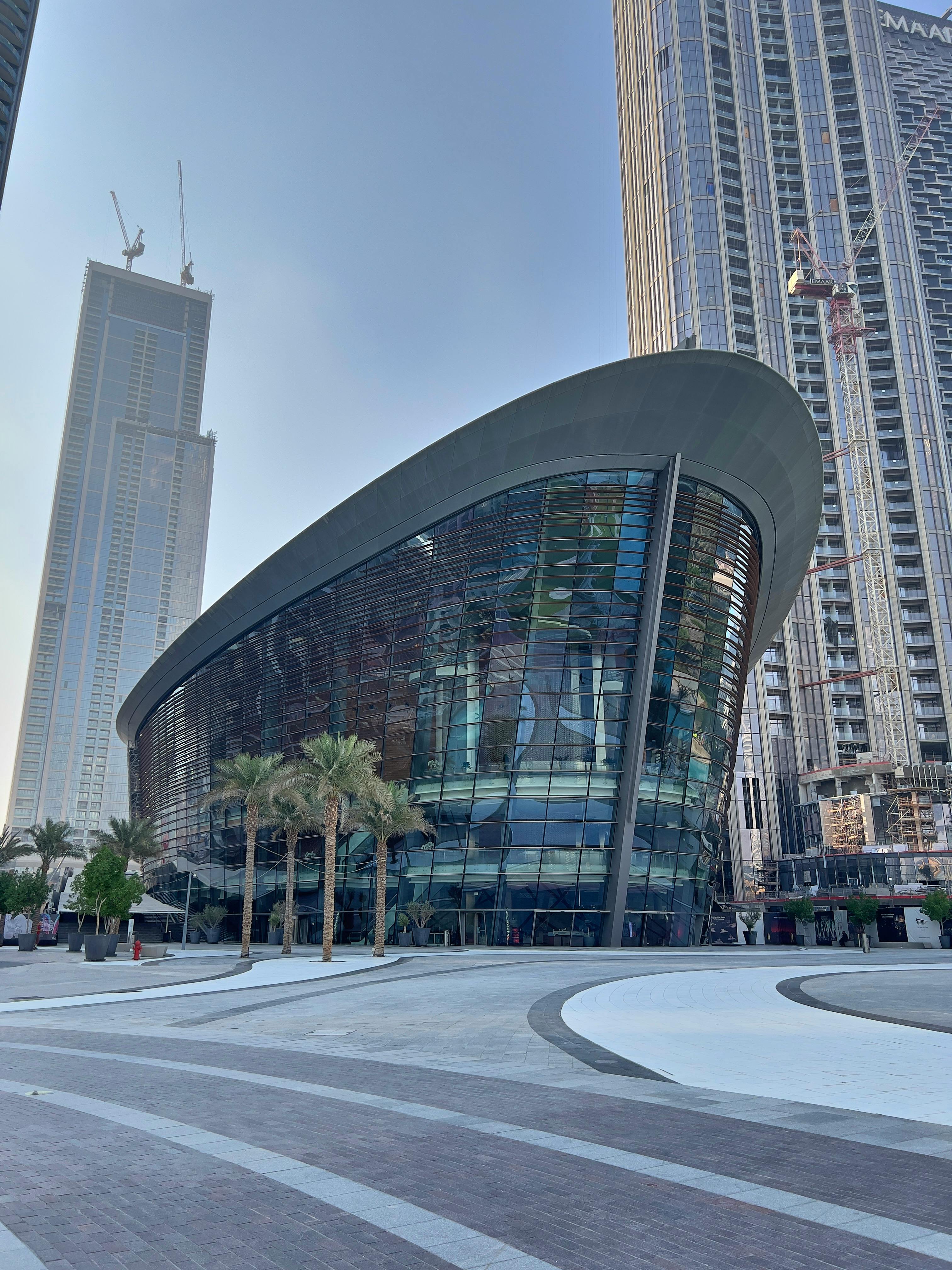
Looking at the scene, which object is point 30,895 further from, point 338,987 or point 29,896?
point 338,987

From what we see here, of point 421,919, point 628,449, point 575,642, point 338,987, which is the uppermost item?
point 628,449

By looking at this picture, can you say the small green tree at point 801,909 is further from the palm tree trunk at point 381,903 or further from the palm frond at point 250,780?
the palm frond at point 250,780

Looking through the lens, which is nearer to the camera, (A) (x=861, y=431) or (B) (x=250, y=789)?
(B) (x=250, y=789)

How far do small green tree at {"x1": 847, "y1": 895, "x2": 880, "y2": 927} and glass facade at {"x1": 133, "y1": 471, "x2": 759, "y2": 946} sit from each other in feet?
61.4

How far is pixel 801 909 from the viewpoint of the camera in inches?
2625

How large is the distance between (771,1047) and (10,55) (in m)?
57.6

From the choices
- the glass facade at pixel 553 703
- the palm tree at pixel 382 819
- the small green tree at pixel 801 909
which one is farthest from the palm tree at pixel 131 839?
the small green tree at pixel 801 909

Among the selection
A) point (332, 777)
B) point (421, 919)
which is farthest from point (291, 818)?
point (332, 777)

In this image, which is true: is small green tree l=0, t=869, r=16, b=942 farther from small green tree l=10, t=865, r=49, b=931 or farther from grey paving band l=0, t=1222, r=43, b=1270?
grey paving band l=0, t=1222, r=43, b=1270

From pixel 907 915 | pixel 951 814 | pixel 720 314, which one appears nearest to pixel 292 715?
pixel 907 915

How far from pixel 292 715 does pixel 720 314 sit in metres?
89.7

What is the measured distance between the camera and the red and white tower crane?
106m

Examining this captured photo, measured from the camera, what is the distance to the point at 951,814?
92.3 metres

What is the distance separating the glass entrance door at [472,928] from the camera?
45.3 metres
